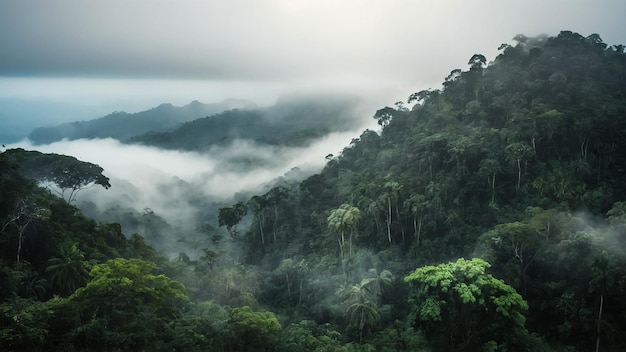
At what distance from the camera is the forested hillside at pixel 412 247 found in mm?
21281

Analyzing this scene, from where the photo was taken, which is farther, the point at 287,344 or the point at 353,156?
the point at 353,156

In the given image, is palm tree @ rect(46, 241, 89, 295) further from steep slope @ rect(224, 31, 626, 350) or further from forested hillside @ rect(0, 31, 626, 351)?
steep slope @ rect(224, 31, 626, 350)

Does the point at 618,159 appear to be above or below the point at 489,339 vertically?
above

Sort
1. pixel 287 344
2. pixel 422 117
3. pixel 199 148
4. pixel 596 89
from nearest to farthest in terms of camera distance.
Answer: pixel 287 344 → pixel 596 89 → pixel 422 117 → pixel 199 148

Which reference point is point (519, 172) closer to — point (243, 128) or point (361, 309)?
point (361, 309)

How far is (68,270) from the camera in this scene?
26.1 metres

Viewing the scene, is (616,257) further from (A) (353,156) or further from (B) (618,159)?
(A) (353,156)

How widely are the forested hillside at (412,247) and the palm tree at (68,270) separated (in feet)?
0.30

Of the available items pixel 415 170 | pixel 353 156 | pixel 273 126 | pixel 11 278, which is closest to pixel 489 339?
pixel 11 278

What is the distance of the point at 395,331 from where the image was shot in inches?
1201

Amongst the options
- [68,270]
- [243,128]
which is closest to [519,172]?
[68,270]

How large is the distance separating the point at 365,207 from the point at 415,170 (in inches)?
288

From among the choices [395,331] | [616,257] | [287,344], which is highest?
[616,257]

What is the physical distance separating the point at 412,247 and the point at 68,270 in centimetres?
2797
